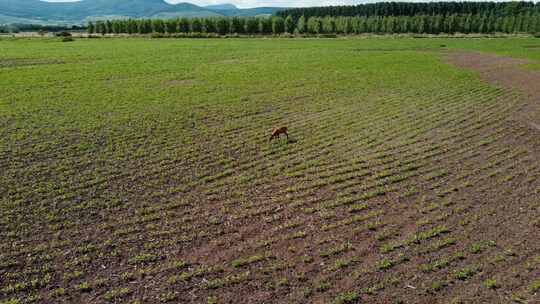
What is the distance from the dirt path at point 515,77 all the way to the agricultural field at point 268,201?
0.33 metres

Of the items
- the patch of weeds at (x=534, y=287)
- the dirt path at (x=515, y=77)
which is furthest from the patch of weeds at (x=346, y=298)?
the dirt path at (x=515, y=77)

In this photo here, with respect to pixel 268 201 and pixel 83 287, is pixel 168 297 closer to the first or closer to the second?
pixel 83 287

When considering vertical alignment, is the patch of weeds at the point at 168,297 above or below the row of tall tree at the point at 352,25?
below

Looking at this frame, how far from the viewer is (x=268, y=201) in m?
12.3

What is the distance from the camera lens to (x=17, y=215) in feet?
36.6

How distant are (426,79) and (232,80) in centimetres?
1782

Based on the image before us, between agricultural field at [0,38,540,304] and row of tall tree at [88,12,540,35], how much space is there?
111 metres

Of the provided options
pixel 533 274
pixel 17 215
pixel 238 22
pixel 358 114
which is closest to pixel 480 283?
pixel 533 274

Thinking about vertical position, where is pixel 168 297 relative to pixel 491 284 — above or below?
below

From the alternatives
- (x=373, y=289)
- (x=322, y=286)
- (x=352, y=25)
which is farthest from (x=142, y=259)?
(x=352, y=25)

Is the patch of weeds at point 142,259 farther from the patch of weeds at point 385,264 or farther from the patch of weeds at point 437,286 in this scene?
the patch of weeds at point 437,286

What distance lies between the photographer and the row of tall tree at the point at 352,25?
128 metres

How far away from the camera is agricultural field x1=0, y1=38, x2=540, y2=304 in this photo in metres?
8.52

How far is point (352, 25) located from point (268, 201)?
435ft
